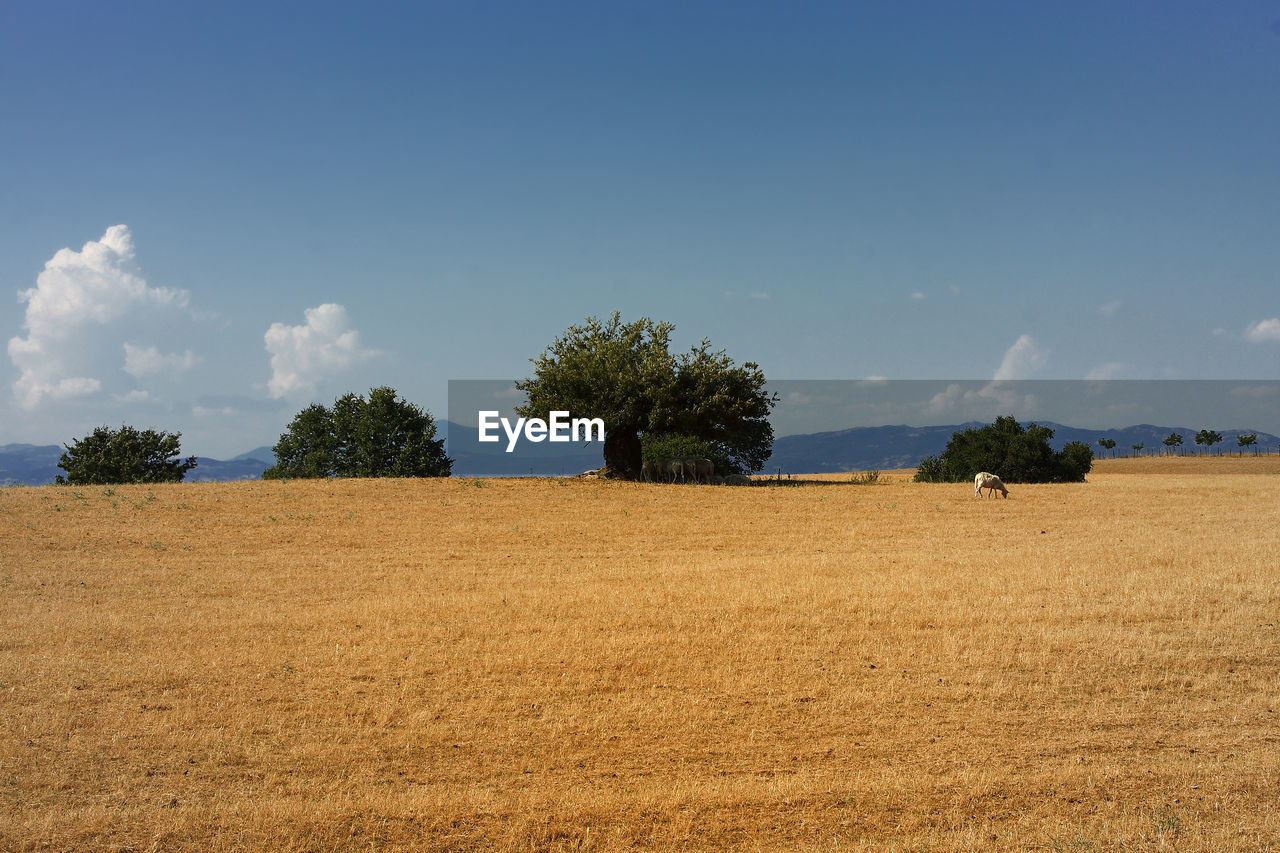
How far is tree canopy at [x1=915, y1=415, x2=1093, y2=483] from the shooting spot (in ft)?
185

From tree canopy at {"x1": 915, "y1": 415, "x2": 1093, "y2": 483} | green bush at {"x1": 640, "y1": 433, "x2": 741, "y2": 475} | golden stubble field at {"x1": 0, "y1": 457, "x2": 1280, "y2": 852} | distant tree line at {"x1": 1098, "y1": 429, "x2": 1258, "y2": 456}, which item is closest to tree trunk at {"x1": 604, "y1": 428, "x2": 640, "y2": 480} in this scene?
green bush at {"x1": 640, "y1": 433, "x2": 741, "y2": 475}

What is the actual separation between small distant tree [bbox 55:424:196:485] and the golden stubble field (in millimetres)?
56889

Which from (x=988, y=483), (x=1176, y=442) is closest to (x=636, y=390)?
(x=988, y=483)

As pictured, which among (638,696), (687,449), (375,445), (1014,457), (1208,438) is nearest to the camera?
(638,696)

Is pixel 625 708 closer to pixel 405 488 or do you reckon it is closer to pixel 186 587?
pixel 186 587

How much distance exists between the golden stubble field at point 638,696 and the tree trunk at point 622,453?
22.2m

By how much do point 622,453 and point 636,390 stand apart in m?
4.68

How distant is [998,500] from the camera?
1559 inches

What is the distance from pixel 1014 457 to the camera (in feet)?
186

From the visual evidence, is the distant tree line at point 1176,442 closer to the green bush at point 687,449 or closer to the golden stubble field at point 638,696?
the green bush at point 687,449

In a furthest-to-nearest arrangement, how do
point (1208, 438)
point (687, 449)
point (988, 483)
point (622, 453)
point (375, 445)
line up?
point (1208, 438) → point (375, 445) → point (687, 449) → point (622, 453) → point (988, 483)

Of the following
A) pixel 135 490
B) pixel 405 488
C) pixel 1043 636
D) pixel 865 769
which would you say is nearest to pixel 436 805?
pixel 865 769

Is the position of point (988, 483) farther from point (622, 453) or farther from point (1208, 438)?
point (1208, 438)

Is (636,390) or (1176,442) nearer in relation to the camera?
(636,390)
